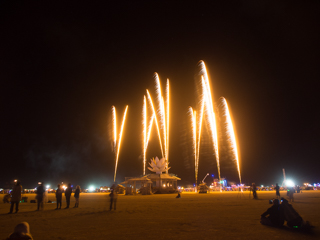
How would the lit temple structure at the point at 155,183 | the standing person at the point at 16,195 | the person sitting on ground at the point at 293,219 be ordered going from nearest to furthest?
1. the person sitting on ground at the point at 293,219
2. the standing person at the point at 16,195
3. the lit temple structure at the point at 155,183

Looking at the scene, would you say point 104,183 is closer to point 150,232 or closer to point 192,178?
point 192,178

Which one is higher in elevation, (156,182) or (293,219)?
(156,182)

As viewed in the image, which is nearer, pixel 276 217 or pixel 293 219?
pixel 293 219

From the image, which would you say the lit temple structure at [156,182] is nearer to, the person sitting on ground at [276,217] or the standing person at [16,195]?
the standing person at [16,195]

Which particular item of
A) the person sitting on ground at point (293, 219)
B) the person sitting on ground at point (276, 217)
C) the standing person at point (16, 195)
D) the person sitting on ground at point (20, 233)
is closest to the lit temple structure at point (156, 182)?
the standing person at point (16, 195)

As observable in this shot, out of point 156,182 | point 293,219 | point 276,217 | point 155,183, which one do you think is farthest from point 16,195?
point 155,183

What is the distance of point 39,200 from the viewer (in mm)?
Result: 14781

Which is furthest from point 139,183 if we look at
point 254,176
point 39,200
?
point 254,176

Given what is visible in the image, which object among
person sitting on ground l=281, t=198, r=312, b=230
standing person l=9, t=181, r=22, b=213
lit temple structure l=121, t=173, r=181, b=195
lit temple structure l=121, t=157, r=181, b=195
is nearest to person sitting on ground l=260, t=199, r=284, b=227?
person sitting on ground l=281, t=198, r=312, b=230

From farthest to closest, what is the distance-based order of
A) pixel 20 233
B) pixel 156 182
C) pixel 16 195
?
pixel 156 182
pixel 16 195
pixel 20 233

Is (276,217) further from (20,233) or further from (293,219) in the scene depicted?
(20,233)

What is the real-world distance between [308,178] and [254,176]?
21.5 metres

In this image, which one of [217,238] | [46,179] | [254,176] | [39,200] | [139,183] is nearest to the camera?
[217,238]

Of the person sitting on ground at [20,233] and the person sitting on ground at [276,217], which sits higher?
the person sitting on ground at [20,233]
